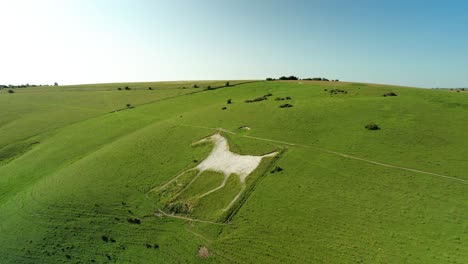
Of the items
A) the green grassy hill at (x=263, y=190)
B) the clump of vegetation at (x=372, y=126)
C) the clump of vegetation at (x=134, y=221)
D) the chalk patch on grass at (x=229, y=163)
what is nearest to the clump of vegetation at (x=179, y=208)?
the green grassy hill at (x=263, y=190)

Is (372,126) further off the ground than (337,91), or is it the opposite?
(337,91)

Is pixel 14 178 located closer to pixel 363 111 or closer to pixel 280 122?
pixel 280 122

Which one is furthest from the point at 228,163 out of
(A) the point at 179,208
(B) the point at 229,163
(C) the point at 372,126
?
(C) the point at 372,126

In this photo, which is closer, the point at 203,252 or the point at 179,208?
the point at 203,252

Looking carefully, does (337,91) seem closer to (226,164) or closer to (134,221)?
(226,164)

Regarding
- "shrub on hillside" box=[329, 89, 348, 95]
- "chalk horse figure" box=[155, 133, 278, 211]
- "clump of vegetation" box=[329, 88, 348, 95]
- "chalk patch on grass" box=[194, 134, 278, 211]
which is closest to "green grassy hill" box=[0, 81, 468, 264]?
"chalk horse figure" box=[155, 133, 278, 211]

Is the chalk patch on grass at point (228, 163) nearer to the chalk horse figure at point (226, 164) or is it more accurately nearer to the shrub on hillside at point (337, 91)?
the chalk horse figure at point (226, 164)

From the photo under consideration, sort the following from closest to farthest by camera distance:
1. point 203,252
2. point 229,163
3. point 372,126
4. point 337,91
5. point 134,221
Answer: point 203,252
point 134,221
point 229,163
point 372,126
point 337,91

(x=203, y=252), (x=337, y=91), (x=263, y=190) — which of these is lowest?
(x=203, y=252)
